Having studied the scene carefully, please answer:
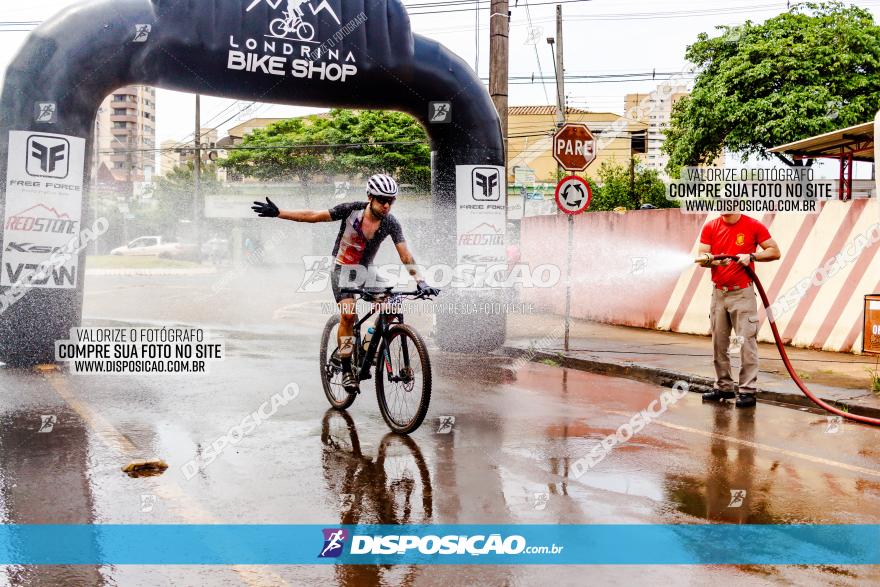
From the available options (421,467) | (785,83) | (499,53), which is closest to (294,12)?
(499,53)

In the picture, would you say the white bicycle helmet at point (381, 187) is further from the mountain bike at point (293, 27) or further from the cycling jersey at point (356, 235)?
the mountain bike at point (293, 27)

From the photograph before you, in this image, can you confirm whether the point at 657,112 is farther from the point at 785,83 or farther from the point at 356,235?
the point at 356,235

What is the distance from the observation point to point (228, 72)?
36.1 ft

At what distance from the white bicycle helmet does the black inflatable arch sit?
4424mm

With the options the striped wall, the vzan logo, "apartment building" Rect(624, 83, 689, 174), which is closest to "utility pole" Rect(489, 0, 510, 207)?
the vzan logo

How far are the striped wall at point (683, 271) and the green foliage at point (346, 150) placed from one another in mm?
22869

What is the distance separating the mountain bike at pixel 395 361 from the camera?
694 cm

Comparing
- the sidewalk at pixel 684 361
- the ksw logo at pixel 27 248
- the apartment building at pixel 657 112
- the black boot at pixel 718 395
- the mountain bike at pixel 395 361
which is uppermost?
the apartment building at pixel 657 112

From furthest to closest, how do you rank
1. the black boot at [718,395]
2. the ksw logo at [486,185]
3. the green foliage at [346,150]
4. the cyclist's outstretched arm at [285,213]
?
1. the green foliage at [346,150]
2. the ksw logo at [486,185]
3. the black boot at [718,395]
4. the cyclist's outstretched arm at [285,213]

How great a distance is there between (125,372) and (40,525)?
17.8 ft

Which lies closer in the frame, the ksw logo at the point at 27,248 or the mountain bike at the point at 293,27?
the ksw logo at the point at 27,248

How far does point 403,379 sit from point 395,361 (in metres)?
0.19

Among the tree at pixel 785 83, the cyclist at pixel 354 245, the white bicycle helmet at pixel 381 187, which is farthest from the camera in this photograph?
the tree at pixel 785 83

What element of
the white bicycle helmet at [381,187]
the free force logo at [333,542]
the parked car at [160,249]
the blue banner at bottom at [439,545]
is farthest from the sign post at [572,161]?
the parked car at [160,249]
